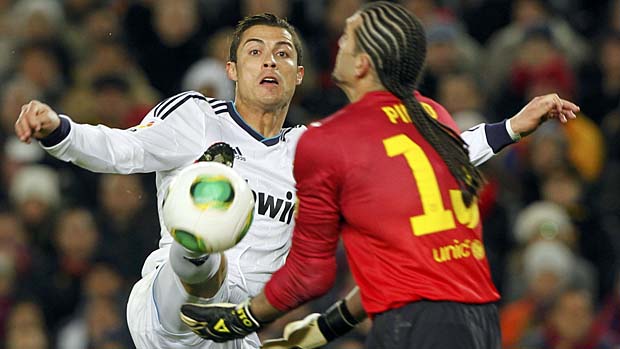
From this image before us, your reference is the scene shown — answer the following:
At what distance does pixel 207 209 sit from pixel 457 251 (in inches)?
37.3

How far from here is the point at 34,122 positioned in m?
4.84

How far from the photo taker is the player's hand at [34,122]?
15.8 ft

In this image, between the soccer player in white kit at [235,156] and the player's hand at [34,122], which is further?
the soccer player in white kit at [235,156]

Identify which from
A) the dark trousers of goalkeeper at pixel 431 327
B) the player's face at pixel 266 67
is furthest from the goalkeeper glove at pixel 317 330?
the player's face at pixel 266 67

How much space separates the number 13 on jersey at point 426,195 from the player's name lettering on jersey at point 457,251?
0.20ft

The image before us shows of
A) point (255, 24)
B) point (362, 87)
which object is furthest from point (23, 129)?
point (255, 24)

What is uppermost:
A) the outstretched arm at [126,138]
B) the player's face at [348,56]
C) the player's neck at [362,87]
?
the player's face at [348,56]

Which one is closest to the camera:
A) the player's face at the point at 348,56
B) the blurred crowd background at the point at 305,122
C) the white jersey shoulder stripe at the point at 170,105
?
the player's face at the point at 348,56

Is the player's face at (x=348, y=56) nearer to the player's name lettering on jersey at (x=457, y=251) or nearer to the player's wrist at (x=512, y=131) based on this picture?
the player's name lettering on jersey at (x=457, y=251)

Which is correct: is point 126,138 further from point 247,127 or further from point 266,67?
point 266,67

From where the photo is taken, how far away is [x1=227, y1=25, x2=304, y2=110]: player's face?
19.4 feet

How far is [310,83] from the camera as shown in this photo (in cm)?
1042

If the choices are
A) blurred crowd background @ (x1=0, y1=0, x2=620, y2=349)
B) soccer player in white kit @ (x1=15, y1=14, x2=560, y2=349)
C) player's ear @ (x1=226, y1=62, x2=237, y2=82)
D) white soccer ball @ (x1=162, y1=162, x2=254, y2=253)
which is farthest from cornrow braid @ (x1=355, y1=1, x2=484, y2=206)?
blurred crowd background @ (x1=0, y1=0, x2=620, y2=349)

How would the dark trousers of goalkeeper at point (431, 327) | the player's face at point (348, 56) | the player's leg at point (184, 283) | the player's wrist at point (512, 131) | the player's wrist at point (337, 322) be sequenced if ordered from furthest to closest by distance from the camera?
the player's wrist at point (512, 131) → the player's leg at point (184, 283) → the player's wrist at point (337, 322) → the player's face at point (348, 56) → the dark trousers of goalkeeper at point (431, 327)
